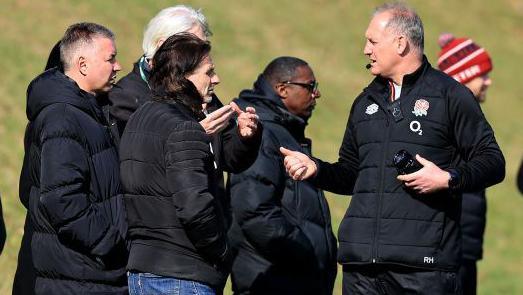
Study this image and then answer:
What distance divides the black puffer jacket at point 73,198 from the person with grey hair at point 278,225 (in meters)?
1.50

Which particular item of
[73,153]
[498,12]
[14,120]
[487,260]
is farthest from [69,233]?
[498,12]

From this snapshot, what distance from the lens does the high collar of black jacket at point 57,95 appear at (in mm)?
A: 6402

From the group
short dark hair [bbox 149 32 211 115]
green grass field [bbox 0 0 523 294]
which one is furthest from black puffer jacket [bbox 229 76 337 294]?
green grass field [bbox 0 0 523 294]

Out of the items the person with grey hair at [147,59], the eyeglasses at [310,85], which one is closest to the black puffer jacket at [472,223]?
the eyeglasses at [310,85]

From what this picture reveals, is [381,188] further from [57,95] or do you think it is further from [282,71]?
[282,71]

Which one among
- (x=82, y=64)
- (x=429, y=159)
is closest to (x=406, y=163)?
(x=429, y=159)

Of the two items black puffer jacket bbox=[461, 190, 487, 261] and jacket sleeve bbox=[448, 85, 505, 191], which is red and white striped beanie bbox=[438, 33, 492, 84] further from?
jacket sleeve bbox=[448, 85, 505, 191]

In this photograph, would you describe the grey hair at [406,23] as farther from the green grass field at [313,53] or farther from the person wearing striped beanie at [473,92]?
the green grass field at [313,53]

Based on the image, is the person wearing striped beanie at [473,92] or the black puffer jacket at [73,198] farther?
the person wearing striped beanie at [473,92]

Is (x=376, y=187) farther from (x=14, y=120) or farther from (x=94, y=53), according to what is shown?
(x=14, y=120)

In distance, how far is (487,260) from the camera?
50.9ft

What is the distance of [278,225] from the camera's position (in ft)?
25.2

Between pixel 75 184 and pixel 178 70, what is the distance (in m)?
0.85

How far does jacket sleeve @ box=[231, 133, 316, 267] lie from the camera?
25.2 ft
